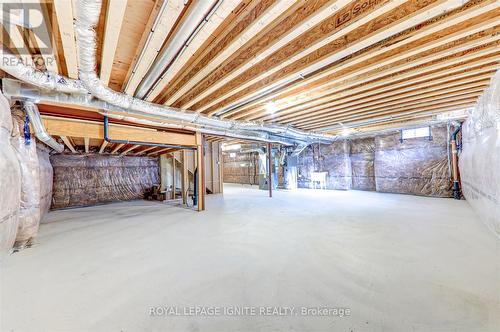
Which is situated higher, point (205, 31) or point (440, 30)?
point (440, 30)

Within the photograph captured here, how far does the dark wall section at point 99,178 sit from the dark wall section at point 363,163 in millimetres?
7458

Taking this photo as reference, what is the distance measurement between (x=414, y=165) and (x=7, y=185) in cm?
833

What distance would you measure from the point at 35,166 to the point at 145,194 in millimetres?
4729

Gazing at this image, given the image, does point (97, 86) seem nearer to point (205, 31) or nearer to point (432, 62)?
point (205, 31)

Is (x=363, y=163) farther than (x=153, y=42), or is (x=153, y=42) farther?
(x=363, y=163)

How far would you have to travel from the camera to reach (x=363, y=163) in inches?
286

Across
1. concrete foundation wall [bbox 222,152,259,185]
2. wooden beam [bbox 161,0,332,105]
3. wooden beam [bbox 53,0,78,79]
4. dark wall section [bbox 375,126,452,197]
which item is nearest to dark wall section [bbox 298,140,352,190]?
dark wall section [bbox 375,126,452,197]

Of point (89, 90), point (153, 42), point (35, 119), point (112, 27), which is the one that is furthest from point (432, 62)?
point (35, 119)

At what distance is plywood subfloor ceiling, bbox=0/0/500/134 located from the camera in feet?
4.79

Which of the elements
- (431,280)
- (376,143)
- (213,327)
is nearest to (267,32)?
(213,327)

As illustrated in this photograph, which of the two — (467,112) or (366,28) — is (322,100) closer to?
(366,28)

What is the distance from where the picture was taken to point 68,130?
3057 mm

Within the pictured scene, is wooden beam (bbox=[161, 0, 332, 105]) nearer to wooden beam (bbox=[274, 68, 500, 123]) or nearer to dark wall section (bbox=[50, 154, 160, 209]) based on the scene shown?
wooden beam (bbox=[274, 68, 500, 123])

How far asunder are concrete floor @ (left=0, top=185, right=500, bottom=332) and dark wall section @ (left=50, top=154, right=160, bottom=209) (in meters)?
3.34
